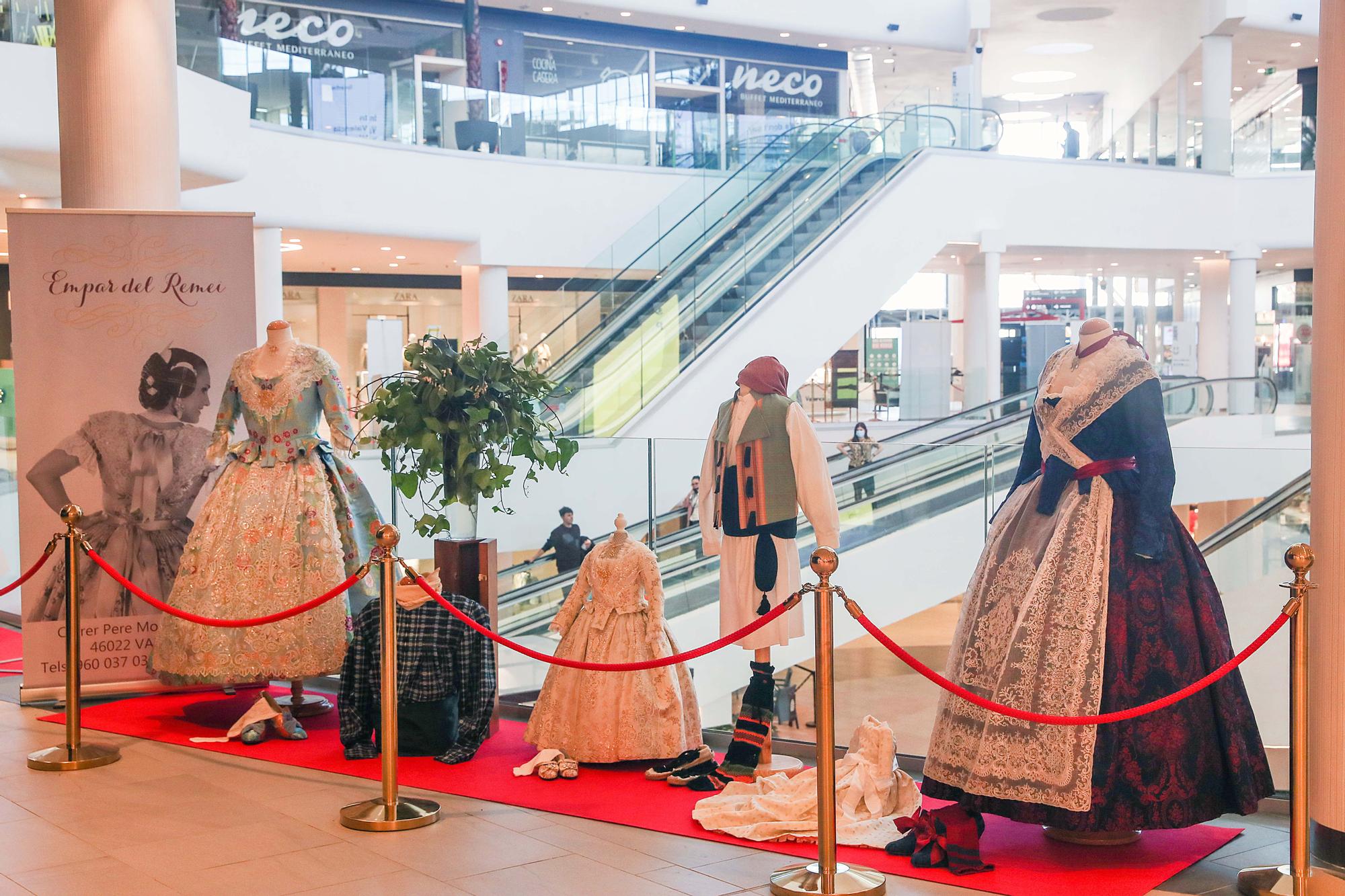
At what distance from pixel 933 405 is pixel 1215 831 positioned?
46.0ft

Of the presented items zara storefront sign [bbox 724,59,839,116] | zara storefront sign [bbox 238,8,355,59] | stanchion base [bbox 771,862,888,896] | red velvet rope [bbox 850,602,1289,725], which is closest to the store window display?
stanchion base [bbox 771,862,888,896]

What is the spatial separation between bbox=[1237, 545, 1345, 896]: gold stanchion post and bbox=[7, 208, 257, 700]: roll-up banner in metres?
4.30

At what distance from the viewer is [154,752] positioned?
17.0 ft

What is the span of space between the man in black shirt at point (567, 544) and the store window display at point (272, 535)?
0.91 metres

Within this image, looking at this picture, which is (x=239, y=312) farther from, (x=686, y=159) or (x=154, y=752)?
(x=686, y=159)

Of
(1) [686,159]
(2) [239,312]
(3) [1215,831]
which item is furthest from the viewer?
(1) [686,159]

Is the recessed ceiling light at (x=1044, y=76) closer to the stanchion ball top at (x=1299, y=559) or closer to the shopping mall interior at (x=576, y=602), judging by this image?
the shopping mall interior at (x=576, y=602)

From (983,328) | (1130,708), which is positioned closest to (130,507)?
(1130,708)

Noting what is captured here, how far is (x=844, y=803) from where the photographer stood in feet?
13.6

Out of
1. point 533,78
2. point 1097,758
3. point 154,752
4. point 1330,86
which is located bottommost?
point 154,752

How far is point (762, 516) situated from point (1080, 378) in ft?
4.00

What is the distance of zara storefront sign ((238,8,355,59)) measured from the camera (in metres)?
17.6

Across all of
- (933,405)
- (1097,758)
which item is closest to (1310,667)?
(1097,758)

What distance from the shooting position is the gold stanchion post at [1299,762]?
3.35 m
